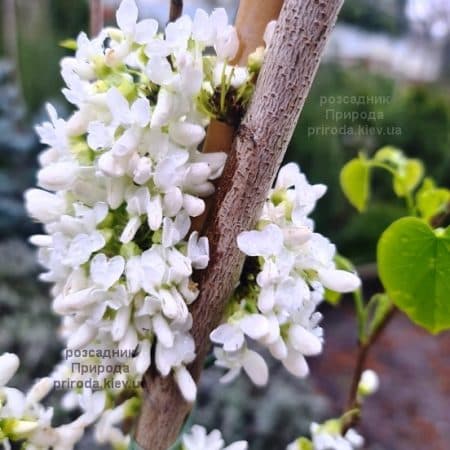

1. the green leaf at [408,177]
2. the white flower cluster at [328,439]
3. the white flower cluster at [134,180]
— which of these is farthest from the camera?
the green leaf at [408,177]

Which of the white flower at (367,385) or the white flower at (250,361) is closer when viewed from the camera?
→ the white flower at (250,361)

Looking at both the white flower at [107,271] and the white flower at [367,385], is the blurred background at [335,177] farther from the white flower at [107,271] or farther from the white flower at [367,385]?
the white flower at [107,271]

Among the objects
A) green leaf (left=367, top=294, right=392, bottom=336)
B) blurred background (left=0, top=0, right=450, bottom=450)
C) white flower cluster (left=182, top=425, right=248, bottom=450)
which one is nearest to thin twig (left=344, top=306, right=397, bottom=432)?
green leaf (left=367, top=294, right=392, bottom=336)

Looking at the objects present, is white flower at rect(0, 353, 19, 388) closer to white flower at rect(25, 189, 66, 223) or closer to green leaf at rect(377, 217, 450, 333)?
white flower at rect(25, 189, 66, 223)

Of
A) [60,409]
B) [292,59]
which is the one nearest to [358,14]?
[60,409]

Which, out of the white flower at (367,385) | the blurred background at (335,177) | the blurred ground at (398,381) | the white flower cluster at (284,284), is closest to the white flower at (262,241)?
the white flower cluster at (284,284)

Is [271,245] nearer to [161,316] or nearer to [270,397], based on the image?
[161,316]

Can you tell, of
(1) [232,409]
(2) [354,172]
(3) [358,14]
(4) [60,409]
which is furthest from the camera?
(3) [358,14]
